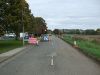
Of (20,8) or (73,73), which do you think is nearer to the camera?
(73,73)

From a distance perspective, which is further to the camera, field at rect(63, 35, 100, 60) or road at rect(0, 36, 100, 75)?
field at rect(63, 35, 100, 60)

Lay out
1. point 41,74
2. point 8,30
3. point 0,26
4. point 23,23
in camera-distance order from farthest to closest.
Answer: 1. point 23,23
2. point 8,30
3. point 0,26
4. point 41,74

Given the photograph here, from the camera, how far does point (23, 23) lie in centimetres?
5128

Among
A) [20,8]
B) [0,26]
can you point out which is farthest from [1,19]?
[20,8]

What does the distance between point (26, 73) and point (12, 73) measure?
70 centimetres

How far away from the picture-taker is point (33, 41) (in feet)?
176

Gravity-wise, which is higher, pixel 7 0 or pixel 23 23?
pixel 7 0

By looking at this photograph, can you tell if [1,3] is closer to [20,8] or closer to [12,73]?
[20,8]

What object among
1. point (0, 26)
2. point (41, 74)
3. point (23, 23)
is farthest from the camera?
point (23, 23)

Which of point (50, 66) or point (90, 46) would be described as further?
point (90, 46)

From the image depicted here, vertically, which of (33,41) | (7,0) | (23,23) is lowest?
(33,41)

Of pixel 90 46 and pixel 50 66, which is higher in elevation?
pixel 50 66

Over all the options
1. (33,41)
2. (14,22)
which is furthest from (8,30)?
(33,41)

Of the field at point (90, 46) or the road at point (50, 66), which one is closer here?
the road at point (50, 66)
